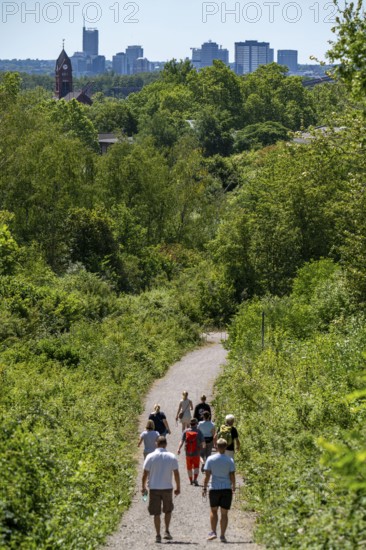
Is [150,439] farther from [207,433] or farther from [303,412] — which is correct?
[303,412]

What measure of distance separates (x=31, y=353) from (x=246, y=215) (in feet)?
57.1

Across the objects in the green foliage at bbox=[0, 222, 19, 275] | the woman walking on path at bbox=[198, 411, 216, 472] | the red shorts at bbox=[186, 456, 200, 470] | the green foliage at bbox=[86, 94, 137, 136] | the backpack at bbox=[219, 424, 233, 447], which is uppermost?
the green foliage at bbox=[86, 94, 137, 136]

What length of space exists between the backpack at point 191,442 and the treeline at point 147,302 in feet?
A: 3.80

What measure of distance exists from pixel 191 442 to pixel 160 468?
316 cm

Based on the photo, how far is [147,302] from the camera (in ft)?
142

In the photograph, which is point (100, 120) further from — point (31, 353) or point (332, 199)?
point (31, 353)

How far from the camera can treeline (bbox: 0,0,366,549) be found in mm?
14383

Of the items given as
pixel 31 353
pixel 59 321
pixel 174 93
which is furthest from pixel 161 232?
pixel 174 93

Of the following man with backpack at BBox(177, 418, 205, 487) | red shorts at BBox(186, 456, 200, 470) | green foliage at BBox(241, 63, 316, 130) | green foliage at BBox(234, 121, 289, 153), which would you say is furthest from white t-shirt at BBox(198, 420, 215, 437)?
green foliage at BBox(241, 63, 316, 130)

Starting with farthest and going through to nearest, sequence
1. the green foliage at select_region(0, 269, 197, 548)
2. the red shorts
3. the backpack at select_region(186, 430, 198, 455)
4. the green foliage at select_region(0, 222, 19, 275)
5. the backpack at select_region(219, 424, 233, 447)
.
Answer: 1. the green foliage at select_region(0, 222, 19, 275)
2. the red shorts
3. the backpack at select_region(186, 430, 198, 455)
4. the backpack at select_region(219, 424, 233, 447)
5. the green foliage at select_region(0, 269, 197, 548)

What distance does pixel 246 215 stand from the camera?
138 ft

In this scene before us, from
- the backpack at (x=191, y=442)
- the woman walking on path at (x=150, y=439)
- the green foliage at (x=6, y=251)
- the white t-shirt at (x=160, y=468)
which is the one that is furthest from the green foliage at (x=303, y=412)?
Result: the green foliage at (x=6, y=251)

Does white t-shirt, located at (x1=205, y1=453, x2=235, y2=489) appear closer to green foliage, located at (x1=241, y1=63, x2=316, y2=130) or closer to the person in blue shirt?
the person in blue shirt

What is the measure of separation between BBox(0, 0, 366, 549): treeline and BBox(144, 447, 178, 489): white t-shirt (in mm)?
1015
